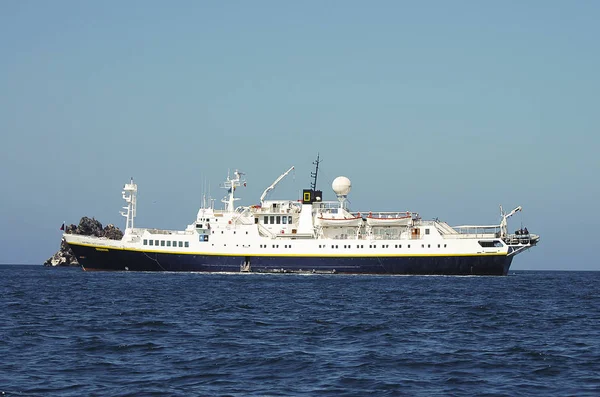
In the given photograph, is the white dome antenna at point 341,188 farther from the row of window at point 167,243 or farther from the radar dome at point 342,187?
the row of window at point 167,243

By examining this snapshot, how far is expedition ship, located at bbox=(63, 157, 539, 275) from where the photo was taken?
5784 centimetres

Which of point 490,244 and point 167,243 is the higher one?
point 490,244

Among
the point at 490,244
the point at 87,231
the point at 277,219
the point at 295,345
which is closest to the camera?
the point at 295,345

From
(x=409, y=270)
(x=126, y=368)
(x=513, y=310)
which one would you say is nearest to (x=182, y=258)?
(x=409, y=270)

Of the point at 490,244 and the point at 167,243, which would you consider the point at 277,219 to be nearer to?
the point at 167,243

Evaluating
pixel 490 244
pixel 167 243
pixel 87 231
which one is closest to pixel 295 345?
pixel 490 244

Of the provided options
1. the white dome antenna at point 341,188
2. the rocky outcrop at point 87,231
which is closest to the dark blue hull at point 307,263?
the white dome antenna at point 341,188

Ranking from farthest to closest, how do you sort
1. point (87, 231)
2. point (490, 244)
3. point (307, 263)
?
point (87, 231)
point (307, 263)
point (490, 244)

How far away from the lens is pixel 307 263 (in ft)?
195

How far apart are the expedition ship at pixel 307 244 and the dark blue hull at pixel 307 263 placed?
8 cm

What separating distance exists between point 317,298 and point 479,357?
1770 centimetres

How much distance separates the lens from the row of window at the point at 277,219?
204ft

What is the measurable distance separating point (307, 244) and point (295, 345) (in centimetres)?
3896

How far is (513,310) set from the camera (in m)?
31.8
